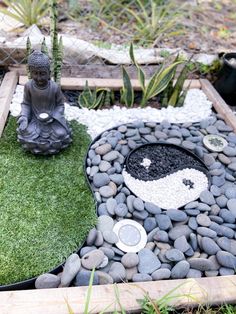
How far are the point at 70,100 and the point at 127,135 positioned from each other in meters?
0.68

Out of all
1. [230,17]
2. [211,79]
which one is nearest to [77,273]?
[211,79]

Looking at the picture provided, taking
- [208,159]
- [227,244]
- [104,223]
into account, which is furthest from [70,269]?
[208,159]

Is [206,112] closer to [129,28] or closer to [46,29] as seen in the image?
[129,28]

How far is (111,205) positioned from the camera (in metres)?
1.79

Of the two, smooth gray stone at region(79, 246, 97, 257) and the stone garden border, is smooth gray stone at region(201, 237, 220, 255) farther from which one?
smooth gray stone at region(79, 246, 97, 257)

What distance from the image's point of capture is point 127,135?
223cm

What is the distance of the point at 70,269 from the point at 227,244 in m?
0.78

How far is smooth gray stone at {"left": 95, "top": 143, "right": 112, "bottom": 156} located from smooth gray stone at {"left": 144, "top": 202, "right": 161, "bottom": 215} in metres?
0.44

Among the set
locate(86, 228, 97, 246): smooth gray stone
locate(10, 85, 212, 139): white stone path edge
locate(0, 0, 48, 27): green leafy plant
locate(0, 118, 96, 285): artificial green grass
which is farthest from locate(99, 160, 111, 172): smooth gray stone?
locate(0, 0, 48, 27): green leafy plant

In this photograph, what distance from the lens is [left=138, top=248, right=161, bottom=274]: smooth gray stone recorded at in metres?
1.55

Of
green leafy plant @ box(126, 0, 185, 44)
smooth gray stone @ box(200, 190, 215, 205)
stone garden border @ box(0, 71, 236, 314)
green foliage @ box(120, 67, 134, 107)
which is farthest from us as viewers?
green leafy plant @ box(126, 0, 185, 44)

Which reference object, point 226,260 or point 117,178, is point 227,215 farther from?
point 117,178

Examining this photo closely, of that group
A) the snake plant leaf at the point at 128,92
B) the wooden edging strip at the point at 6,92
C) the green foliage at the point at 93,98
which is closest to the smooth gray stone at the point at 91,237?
the wooden edging strip at the point at 6,92

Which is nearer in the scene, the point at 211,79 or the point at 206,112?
the point at 206,112
